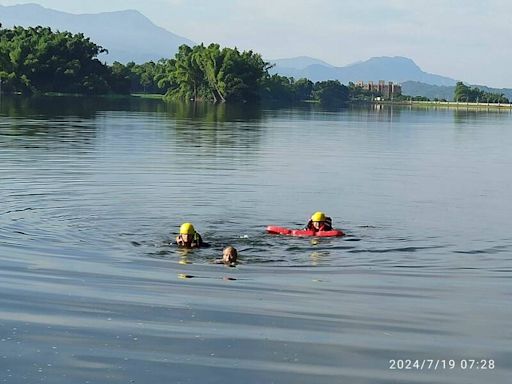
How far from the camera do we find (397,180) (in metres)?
36.4

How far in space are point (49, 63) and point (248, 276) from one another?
147413 mm

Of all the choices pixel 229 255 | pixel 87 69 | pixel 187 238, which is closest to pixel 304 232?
pixel 187 238

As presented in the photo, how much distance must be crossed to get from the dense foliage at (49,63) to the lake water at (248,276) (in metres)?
119

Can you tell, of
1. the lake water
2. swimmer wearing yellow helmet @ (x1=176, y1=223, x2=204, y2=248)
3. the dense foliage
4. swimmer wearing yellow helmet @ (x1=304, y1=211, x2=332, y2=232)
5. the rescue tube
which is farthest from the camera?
the dense foliage

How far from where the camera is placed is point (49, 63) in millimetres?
158125

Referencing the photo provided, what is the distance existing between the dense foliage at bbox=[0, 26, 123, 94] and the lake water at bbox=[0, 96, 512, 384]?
Result: 118957mm

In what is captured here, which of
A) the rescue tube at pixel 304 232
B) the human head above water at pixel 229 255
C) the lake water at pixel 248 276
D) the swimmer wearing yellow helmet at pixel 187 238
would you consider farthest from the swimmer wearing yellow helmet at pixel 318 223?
the human head above water at pixel 229 255

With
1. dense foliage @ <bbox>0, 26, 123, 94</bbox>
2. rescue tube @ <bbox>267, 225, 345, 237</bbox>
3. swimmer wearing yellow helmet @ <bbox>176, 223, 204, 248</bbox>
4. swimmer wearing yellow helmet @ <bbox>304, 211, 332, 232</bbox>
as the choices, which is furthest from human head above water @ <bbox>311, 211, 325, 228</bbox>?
dense foliage @ <bbox>0, 26, 123, 94</bbox>

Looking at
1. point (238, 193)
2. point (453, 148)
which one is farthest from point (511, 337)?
point (453, 148)

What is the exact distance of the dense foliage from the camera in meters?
154

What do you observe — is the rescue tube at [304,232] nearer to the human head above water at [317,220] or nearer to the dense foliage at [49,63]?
the human head above water at [317,220]

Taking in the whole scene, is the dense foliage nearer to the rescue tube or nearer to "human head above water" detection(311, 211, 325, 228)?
the rescue tube

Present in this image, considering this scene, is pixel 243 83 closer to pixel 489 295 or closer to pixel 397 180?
pixel 397 180

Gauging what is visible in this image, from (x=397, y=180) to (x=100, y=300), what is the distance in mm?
23415
